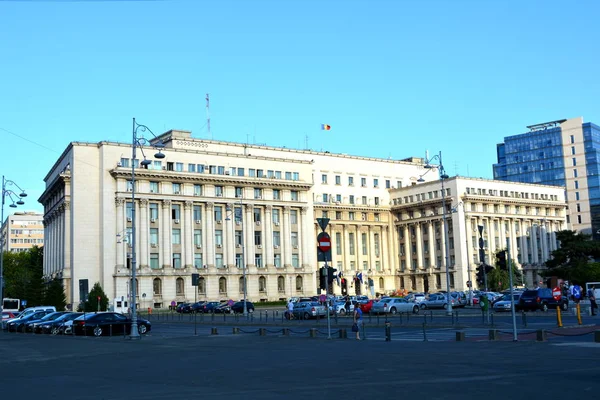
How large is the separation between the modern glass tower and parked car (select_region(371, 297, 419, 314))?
332ft

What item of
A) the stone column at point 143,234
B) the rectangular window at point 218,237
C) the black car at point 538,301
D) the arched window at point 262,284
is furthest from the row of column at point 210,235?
the black car at point 538,301

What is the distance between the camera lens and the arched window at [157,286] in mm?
94250

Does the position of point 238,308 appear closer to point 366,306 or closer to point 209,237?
point 366,306

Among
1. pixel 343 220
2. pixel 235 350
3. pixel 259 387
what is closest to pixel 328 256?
pixel 235 350

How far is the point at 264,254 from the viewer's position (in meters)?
104

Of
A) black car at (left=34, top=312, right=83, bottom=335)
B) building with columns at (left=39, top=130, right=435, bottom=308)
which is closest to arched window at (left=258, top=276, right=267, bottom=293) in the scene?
building with columns at (left=39, top=130, right=435, bottom=308)

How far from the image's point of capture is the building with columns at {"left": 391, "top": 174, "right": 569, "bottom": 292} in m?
117

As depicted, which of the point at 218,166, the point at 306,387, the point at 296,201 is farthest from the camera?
the point at 296,201

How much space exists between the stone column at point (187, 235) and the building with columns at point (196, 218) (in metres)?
0.14

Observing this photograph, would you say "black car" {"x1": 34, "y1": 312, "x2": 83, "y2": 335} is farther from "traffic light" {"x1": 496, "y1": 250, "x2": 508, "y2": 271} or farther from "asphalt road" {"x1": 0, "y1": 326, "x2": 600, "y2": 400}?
"traffic light" {"x1": 496, "y1": 250, "x2": 508, "y2": 271}

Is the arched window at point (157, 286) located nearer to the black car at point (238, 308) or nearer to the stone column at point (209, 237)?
the stone column at point (209, 237)

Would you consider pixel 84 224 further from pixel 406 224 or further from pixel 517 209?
pixel 517 209

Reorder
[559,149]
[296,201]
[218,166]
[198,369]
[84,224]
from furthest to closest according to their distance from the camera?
1. [559,149]
2. [296,201]
3. [218,166]
4. [84,224]
5. [198,369]

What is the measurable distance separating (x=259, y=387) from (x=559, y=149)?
15436 cm
